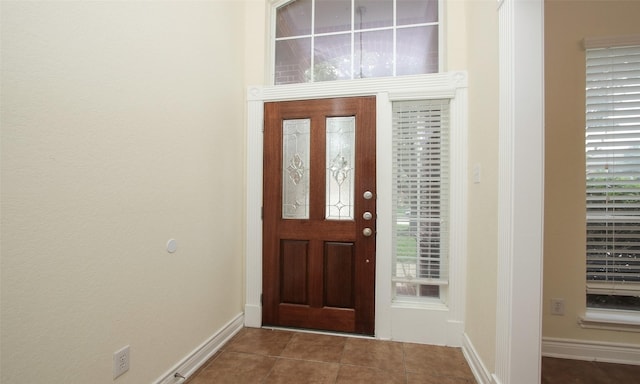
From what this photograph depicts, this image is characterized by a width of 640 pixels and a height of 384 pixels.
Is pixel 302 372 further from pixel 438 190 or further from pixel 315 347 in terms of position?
pixel 438 190

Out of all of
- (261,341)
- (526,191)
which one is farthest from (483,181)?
(261,341)

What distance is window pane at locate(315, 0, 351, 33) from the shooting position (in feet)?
7.80

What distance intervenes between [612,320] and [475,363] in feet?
3.68

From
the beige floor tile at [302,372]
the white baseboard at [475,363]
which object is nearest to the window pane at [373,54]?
the white baseboard at [475,363]

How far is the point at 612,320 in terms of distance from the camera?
6.27 ft

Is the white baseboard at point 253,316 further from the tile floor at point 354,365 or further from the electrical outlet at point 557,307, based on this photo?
the electrical outlet at point 557,307

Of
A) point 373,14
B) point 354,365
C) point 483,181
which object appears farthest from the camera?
point 373,14

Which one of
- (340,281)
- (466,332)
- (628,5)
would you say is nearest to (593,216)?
(466,332)

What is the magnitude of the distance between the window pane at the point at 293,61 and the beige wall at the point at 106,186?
0.62m

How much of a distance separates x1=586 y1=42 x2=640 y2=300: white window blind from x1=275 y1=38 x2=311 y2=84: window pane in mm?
2153

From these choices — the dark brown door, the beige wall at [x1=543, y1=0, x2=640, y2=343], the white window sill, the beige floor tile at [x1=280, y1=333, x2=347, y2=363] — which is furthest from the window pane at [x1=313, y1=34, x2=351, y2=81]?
the white window sill

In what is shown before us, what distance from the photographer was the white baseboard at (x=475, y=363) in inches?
61.1

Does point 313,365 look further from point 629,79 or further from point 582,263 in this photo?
point 629,79

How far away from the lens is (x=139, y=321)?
1.38m
